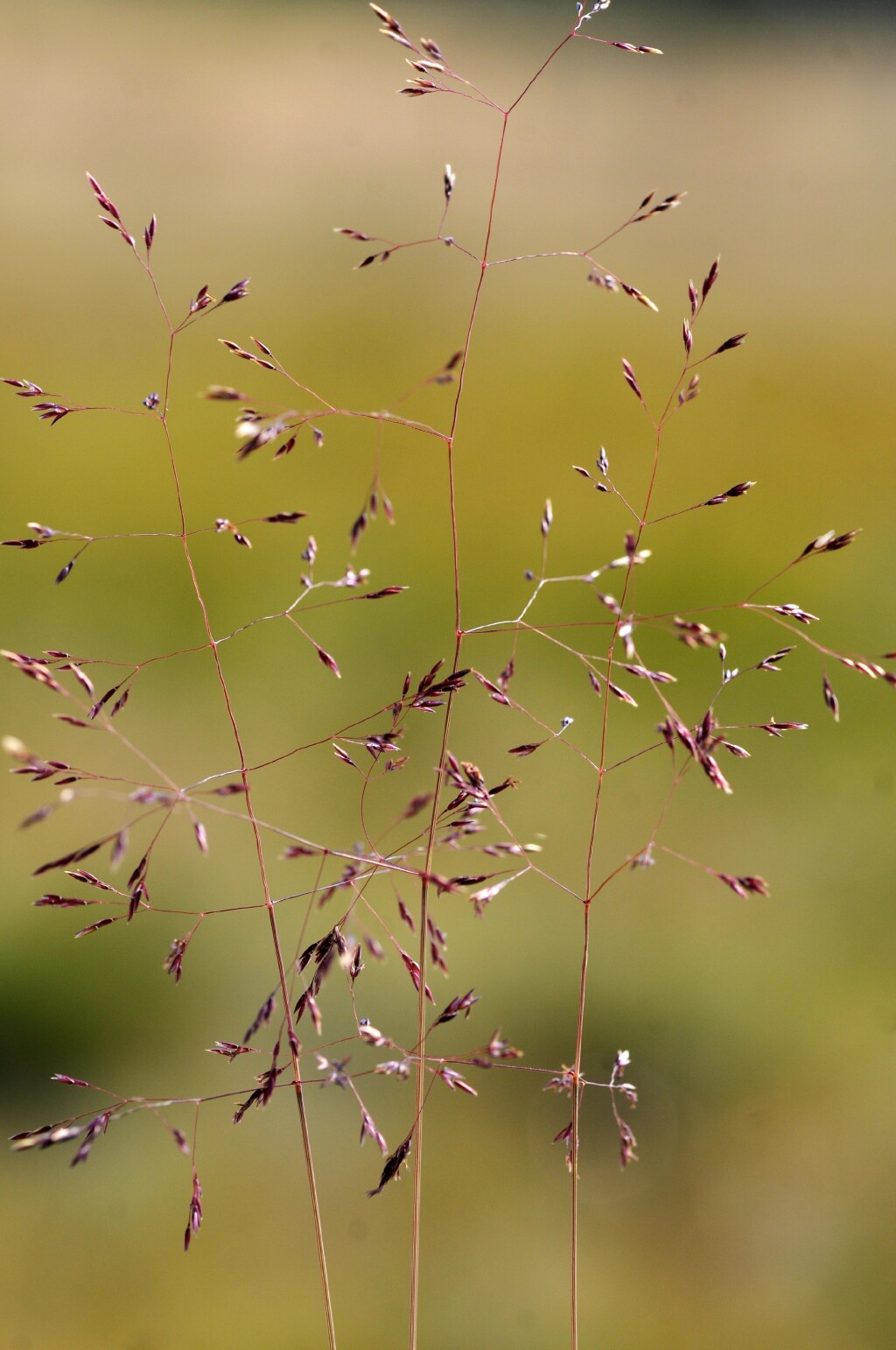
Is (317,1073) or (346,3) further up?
(346,3)

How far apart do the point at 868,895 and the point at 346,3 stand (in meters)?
2.71

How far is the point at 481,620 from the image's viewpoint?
223cm

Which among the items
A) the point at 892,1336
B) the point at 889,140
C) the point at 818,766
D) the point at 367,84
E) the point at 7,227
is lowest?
the point at 892,1336

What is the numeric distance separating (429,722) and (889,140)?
7.74ft

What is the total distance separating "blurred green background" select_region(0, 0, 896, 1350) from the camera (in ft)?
4.98

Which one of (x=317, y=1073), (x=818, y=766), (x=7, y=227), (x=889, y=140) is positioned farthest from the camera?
(x=889, y=140)

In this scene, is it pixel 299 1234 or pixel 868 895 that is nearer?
pixel 299 1234

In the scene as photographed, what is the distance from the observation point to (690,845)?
79.7 inches

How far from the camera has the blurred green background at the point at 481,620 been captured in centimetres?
152

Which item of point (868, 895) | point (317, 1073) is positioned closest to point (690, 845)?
point (868, 895)

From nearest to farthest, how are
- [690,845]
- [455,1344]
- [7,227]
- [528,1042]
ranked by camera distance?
[455,1344] → [528,1042] → [690,845] → [7,227]

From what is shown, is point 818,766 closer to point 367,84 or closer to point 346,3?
point 367,84

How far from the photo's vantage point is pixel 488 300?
266 centimetres

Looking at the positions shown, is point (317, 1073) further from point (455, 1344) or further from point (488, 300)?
point (488, 300)
